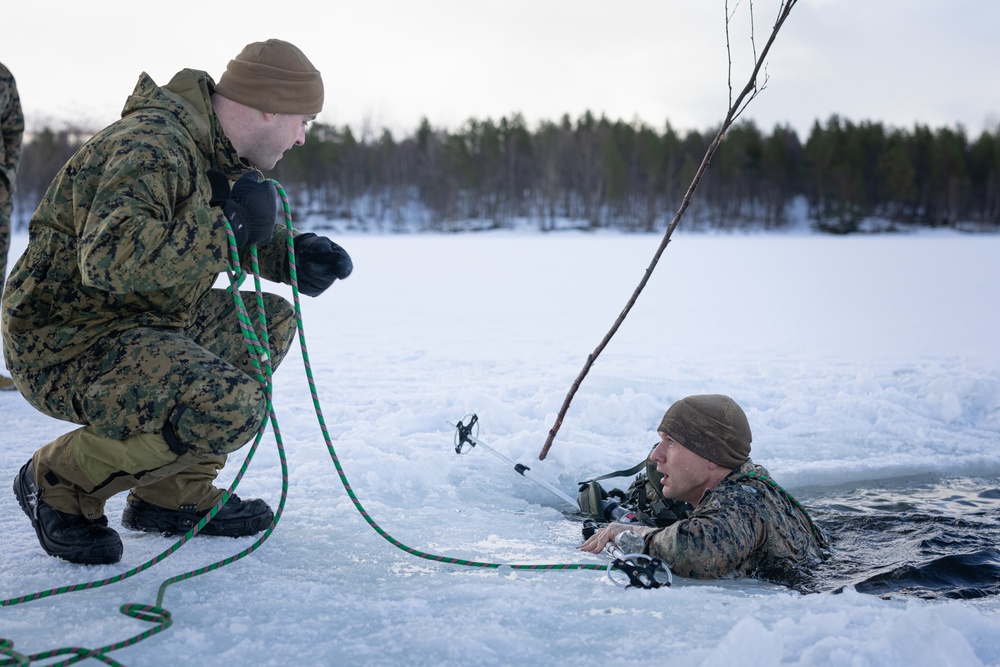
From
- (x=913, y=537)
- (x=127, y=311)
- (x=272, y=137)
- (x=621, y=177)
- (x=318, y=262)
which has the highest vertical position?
(x=621, y=177)

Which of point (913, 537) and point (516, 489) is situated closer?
point (913, 537)

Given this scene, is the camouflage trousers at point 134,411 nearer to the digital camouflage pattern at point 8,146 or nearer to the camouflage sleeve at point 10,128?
the digital camouflage pattern at point 8,146

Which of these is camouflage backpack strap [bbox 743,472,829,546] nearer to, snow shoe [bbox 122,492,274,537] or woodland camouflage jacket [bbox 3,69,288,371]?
snow shoe [bbox 122,492,274,537]

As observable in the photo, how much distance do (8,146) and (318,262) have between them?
342cm

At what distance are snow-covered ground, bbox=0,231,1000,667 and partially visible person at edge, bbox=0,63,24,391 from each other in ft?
3.27

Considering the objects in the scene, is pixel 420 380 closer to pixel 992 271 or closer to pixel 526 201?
pixel 992 271

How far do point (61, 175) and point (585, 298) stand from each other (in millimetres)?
11019

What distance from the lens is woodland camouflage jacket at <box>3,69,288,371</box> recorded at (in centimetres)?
213

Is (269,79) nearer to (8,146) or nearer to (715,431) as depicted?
(715,431)

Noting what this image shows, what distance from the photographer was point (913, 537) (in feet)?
10.8

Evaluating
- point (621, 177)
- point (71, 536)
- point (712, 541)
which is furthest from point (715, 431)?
point (621, 177)

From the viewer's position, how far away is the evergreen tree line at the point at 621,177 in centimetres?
5697

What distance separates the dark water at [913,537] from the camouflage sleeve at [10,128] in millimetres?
5144

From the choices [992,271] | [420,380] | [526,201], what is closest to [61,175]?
[420,380]
